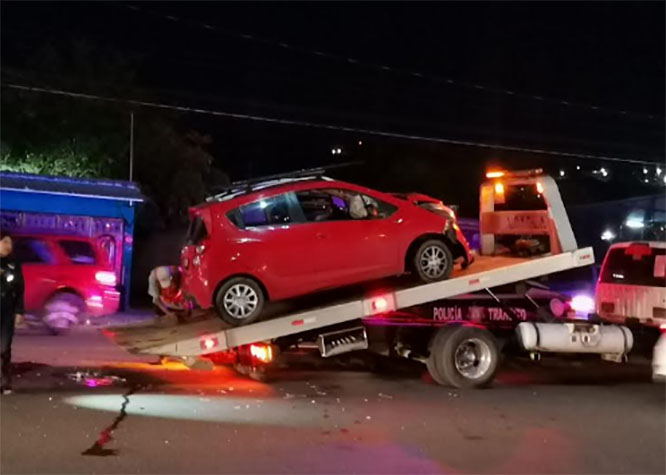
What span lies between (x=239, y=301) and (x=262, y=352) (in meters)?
0.94

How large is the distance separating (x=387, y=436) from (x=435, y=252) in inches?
102

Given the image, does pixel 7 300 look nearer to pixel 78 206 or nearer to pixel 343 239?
pixel 343 239

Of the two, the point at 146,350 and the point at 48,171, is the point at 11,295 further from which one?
the point at 48,171

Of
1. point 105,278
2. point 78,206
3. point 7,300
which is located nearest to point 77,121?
point 78,206

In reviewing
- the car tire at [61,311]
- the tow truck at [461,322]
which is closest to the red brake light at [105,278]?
the car tire at [61,311]

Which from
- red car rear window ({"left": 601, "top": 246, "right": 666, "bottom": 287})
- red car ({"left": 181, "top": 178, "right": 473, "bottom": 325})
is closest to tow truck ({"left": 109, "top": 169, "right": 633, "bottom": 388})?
red car ({"left": 181, "top": 178, "right": 473, "bottom": 325})

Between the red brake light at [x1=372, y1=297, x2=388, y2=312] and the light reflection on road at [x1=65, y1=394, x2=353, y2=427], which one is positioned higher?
the red brake light at [x1=372, y1=297, x2=388, y2=312]

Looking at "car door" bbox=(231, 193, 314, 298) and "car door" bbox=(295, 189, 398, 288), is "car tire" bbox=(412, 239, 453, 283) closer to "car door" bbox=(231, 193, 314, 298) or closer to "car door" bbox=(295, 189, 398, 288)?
"car door" bbox=(295, 189, 398, 288)

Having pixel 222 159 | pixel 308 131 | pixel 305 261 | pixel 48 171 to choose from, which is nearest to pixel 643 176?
pixel 308 131

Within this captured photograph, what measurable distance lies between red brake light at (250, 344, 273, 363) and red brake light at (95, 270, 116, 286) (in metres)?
7.55

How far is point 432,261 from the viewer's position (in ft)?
32.6

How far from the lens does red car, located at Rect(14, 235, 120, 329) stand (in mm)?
16391

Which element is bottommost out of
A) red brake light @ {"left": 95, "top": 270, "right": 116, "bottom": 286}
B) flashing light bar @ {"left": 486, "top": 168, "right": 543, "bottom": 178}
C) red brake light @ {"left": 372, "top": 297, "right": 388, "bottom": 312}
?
red brake light @ {"left": 372, "top": 297, "right": 388, "bottom": 312}

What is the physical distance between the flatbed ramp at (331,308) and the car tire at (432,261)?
0.11 meters
